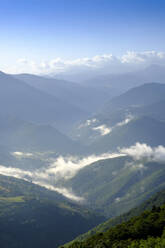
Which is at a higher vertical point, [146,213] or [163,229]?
[146,213]

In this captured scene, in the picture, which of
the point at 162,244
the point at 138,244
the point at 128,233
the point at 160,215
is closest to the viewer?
the point at 162,244

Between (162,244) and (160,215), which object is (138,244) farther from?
(160,215)

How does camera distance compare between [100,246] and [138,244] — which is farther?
[100,246]

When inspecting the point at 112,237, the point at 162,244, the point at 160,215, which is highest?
the point at 160,215

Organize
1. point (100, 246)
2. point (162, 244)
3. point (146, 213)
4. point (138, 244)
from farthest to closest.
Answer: point (146, 213), point (100, 246), point (138, 244), point (162, 244)

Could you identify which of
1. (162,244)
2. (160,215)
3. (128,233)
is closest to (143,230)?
(128,233)

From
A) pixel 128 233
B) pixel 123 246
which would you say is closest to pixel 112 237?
pixel 128 233

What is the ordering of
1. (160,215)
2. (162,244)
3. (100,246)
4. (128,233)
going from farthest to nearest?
1. (160,215)
2. (128,233)
3. (100,246)
4. (162,244)

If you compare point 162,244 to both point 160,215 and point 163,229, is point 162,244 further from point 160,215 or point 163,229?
point 160,215

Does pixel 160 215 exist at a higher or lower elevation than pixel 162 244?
higher
